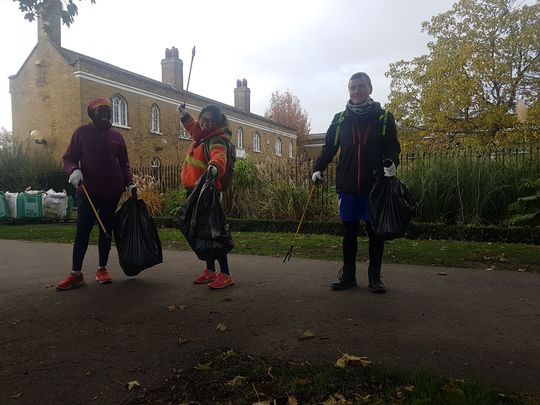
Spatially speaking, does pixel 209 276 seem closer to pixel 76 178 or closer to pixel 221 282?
pixel 221 282

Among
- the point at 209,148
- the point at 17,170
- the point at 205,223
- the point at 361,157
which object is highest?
the point at 17,170

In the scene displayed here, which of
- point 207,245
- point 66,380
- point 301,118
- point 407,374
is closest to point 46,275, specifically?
point 207,245

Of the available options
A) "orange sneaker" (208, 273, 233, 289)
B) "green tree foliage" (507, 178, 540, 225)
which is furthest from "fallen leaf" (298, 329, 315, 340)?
"green tree foliage" (507, 178, 540, 225)

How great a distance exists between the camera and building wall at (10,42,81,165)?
2372 centimetres

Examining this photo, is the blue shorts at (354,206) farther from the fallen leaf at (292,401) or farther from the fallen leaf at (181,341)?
the fallen leaf at (292,401)

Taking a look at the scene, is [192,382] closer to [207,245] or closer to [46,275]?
[207,245]

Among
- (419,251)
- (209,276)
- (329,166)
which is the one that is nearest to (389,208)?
(209,276)

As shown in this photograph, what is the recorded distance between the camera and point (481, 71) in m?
19.6

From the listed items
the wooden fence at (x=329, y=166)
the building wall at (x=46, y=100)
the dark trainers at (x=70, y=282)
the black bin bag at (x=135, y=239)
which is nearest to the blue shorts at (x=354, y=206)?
the black bin bag at (x=135, y=239)

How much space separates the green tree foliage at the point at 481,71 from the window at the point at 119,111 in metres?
16.1

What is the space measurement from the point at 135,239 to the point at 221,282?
1050 mm

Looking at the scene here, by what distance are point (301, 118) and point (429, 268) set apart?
5177cm

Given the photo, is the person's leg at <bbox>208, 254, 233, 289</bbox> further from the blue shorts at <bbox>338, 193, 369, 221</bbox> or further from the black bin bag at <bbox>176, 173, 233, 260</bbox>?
the blue shorts at <bbox>338, 193, 369, 221</bbox>

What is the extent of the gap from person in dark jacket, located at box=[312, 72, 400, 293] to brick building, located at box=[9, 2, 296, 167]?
57.1 ft
